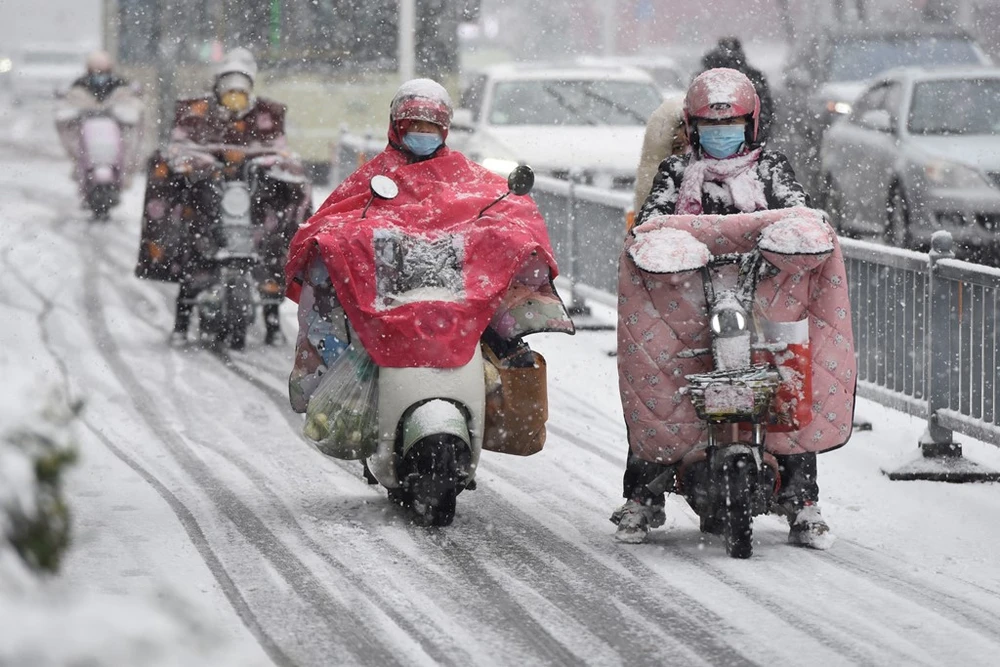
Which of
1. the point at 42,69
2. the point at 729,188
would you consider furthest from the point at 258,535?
the point at 42,69

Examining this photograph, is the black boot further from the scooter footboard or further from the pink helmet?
the pink helmet

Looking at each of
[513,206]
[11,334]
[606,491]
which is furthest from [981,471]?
[11,334]

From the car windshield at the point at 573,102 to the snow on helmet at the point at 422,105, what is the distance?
38.8 ft

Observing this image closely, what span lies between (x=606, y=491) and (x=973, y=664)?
3012mm

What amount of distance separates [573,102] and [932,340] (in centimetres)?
1153

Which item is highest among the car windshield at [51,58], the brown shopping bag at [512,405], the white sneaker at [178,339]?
the car windshield at [51,58]

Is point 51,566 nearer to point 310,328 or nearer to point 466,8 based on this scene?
point 310,328

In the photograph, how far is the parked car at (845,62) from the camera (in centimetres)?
2238

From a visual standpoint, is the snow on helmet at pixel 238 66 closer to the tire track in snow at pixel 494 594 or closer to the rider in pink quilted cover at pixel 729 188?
the tire track in snow at pixel 494 594

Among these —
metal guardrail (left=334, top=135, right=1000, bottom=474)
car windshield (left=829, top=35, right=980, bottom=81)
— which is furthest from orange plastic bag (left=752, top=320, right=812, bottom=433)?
car windshield (left=829, top=35, right=980, bottom=81)

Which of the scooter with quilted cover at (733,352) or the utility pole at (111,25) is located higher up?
the utility pole at (111,25)

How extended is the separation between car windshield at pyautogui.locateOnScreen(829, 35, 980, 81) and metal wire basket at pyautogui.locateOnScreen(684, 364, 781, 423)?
54.0 ft

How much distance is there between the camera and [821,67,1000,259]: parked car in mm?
16297

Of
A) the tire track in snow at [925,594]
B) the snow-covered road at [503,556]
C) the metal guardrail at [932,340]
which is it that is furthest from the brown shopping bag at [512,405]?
the metal guardrail at [932,340]
